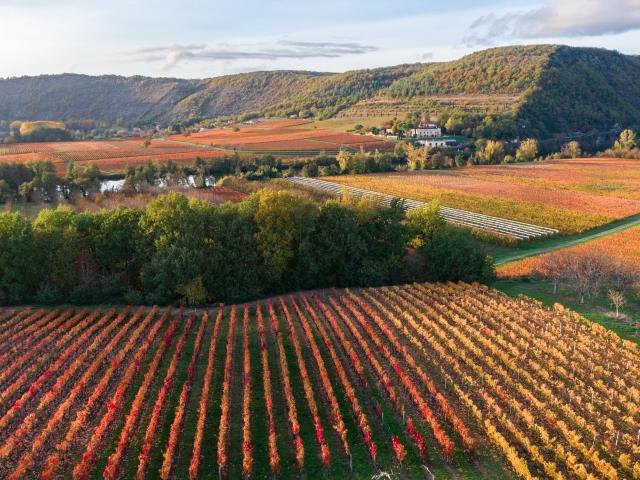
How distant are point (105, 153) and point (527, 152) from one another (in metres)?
99.9

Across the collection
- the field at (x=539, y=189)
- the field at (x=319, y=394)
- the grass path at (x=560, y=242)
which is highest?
the field at (x=539, y=189)

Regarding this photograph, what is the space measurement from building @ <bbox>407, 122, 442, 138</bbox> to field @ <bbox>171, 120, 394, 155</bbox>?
1050cm

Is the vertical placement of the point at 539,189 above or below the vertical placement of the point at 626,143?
below

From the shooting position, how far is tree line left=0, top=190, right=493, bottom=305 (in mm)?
35125

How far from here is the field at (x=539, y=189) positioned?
210ft

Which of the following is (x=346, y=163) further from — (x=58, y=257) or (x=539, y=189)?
(x=58, y=257)

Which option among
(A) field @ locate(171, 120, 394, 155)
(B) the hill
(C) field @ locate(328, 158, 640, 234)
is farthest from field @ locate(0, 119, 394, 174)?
(B) the hill

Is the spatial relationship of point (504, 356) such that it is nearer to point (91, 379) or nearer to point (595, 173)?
point (91, 379)

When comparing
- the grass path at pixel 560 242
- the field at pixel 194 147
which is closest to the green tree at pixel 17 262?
the grass path at pixel 560 242

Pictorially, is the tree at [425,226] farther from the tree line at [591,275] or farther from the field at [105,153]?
the field at [105,153]

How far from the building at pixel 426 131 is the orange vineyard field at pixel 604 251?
83090 mm

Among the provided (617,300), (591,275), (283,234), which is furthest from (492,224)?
(283,234)

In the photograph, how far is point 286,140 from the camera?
132 m

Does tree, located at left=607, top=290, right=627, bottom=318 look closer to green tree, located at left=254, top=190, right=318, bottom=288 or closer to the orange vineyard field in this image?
the orange vineyard field
